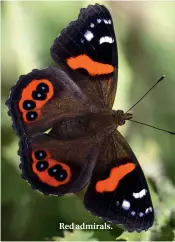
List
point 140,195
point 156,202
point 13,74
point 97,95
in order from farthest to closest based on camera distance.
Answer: point 13,74 → point 156,202 → point 97,95 → point 140,195

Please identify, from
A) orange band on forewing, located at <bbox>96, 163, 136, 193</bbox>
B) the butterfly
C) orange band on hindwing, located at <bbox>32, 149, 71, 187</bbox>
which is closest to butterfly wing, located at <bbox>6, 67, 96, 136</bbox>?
Answer: the butterfly

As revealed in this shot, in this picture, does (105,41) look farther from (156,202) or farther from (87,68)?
(156,202)

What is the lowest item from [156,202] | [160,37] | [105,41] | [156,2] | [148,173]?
[156,202]

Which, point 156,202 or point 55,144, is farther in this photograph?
point 156,202

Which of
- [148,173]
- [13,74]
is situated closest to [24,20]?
[13,74]

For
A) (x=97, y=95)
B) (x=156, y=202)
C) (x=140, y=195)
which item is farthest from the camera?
(x=156, y=202)

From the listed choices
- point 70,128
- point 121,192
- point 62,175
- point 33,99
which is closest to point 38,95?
point 33,99

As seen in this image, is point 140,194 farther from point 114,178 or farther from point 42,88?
point 42,88
